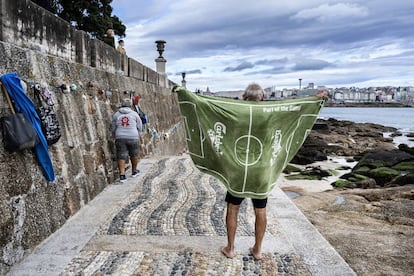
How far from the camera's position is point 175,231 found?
15.3 ft

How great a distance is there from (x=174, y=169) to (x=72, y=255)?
454 cm

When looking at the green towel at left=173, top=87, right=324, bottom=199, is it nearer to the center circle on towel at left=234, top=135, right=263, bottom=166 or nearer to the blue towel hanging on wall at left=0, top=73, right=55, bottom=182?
the center circle on towel at left=234, top=135, right=263, bottom=166

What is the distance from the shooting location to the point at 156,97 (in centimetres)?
1445

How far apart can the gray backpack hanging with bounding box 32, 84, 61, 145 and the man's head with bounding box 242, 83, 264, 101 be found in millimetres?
2343

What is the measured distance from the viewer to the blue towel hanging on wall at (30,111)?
12.9 feet

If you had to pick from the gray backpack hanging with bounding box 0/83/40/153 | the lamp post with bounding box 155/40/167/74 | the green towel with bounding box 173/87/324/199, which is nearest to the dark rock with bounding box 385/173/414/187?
the green towel with bounding box 173/87/324/199

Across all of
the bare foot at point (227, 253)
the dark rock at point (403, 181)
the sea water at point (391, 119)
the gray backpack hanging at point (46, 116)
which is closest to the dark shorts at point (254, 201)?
the bare foot at point (227, 253)

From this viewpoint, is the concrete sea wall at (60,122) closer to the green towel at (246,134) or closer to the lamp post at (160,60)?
the green towel at (246,134)

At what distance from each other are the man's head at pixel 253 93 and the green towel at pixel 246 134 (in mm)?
99

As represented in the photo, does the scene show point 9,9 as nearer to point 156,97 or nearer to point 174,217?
point 174,217

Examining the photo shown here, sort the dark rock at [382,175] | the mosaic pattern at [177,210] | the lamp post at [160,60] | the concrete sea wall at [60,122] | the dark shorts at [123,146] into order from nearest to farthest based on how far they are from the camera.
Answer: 1. the concrete sea wall at [60,122]
2. the mosaic pattern at [177,210]
3. the dark shorts at [123,146]
4. the dark rock at [382,175]
5. the lamp post at [160,60]

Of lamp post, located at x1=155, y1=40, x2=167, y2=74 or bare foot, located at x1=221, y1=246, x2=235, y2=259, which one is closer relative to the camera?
bare foot, located at x1=221, y1=246, x2=235, y2=259

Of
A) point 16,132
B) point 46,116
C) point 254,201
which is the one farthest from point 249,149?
point 46,116

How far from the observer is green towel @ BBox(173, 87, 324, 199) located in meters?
3.75
